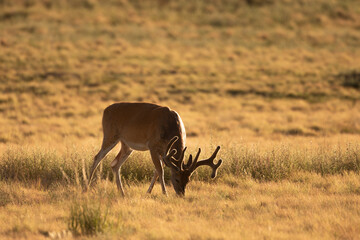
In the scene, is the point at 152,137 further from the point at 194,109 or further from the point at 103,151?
the point at 194,109

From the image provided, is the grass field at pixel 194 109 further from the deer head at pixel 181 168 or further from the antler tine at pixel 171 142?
the antler tine at pixel 171 142

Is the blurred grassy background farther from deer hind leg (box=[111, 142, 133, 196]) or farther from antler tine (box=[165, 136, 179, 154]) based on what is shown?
antler tine (box=[165, 136, 179, 154])

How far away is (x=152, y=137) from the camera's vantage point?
411 inches

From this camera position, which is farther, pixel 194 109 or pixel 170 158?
pixel 194 109

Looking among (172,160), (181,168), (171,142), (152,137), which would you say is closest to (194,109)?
(152,137)

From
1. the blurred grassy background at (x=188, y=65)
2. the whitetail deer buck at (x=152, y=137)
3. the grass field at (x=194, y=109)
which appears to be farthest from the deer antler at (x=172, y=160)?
the blurred grassy background at (x=188, y=65)

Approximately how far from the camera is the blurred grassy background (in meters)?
23.2

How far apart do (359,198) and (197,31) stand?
41482 millimetres

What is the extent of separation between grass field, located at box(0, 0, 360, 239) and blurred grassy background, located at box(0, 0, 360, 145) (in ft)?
0.46

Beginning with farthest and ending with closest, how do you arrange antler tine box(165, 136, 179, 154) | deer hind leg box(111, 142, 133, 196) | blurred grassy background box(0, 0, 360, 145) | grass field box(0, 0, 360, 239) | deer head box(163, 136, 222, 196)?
blurred grassy background box(0, 0, 360, 145) < deer hind leg box(111, 142, 133, 196) < antler tine box(165, 136, 179, 154) < deer head box(163, 136, 222, 196) < grass field box(0, 0, 360, 239)

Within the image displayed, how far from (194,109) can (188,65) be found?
10.8 m

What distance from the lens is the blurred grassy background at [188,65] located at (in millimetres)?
23155

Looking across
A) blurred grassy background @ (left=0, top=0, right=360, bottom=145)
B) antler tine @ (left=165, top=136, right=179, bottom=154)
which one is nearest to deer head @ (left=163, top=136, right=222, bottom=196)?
antler tine @ (left=165, top=136, right=179, bottom=154)

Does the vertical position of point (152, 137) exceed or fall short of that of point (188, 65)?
it exceeds it
